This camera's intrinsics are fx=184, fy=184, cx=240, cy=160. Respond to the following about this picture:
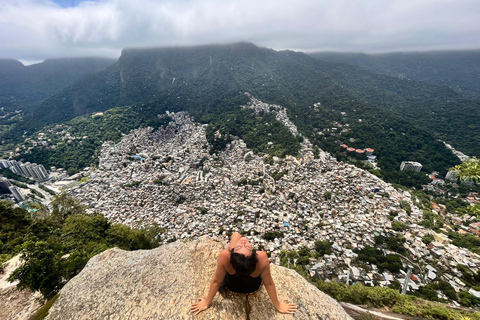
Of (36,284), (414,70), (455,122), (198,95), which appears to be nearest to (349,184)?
(36,284)

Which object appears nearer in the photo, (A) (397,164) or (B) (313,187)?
(B) (313,187)

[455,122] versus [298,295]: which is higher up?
[298,295]

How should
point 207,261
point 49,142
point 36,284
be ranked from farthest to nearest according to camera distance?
1. point 49,142
2. point 36,284
3. point 207,261

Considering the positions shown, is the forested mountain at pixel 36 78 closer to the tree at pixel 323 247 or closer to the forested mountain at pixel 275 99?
the forested mountain at pixel 275 99

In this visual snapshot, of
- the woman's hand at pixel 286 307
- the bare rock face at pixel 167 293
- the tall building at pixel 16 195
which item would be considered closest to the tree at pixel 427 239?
the bare rock face at pixel 167 293

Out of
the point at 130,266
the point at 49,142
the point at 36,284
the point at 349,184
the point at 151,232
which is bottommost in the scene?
the point at 49,142

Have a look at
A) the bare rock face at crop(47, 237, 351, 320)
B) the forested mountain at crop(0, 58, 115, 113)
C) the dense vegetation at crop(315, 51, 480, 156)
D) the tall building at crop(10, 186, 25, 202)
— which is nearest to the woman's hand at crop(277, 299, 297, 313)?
the bare rock face at crop(47, 237, 351, 320)

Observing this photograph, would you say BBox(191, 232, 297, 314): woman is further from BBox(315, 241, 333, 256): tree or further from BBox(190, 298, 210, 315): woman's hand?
BBox(315, 241, 333, 256): tree

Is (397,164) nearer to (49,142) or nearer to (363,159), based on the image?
(363,159)
